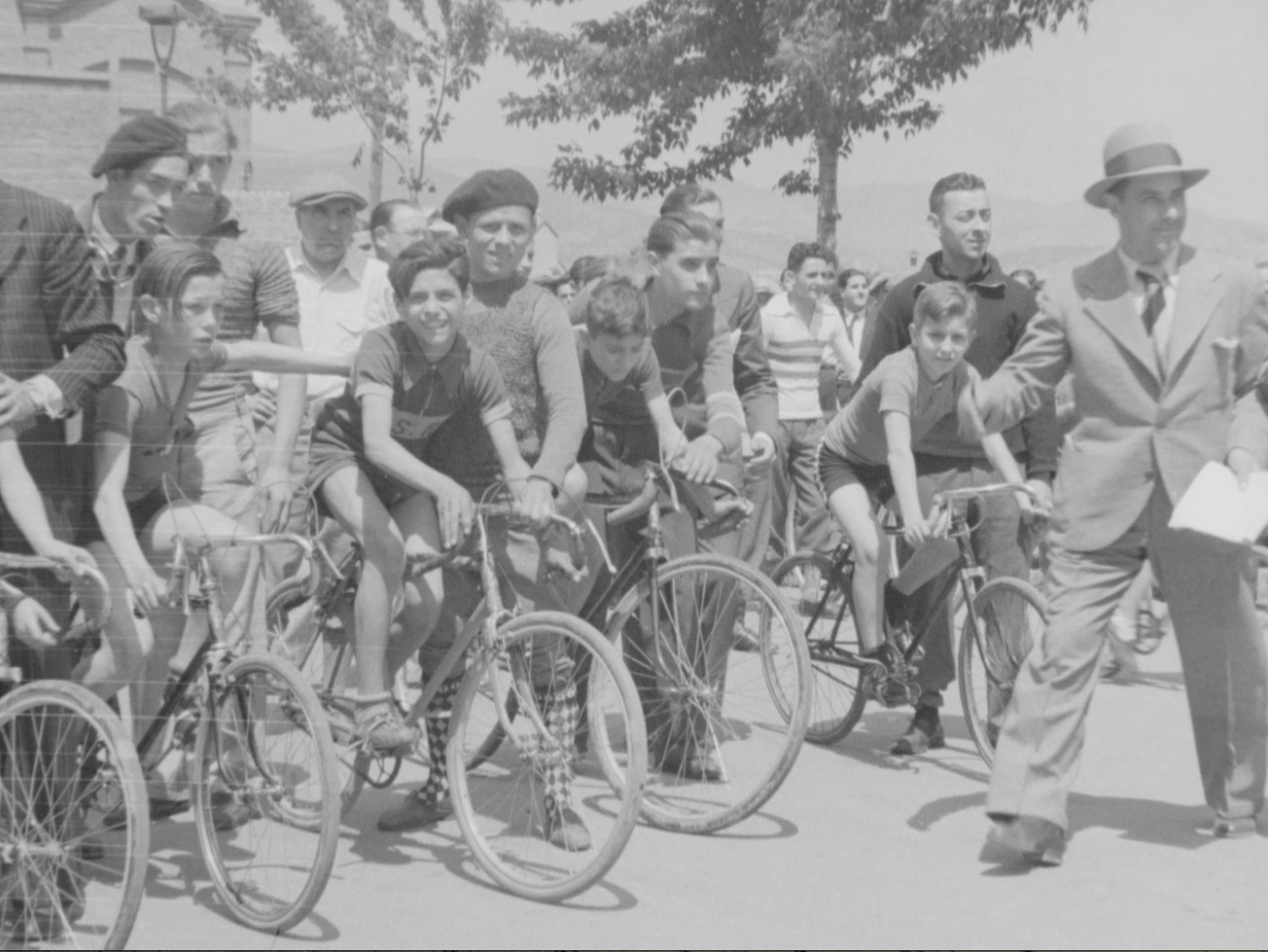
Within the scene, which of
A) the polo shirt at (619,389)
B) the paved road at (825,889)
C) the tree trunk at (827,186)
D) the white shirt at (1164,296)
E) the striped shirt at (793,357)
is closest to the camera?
the paved road at (825,889)

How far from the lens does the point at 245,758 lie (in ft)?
16.5

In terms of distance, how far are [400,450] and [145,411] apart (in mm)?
731

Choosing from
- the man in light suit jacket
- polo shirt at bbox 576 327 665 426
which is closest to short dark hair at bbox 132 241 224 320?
polo shirt at bbox 576 327 665 426

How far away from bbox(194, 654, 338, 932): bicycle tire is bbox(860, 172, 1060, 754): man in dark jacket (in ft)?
9.54

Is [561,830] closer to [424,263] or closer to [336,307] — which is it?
[424,263]

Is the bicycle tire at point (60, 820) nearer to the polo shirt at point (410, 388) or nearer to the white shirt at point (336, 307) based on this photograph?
the polo shirt at point (410, 388)

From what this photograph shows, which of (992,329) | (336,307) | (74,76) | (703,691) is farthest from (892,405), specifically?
(74,76)

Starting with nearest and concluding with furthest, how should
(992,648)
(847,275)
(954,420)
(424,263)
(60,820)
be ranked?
(60,820)
(424,263)
(992,648)
(954,420)
(847,275)

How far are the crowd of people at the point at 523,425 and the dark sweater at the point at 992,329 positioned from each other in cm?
19

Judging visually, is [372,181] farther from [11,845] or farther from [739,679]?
[11,845]

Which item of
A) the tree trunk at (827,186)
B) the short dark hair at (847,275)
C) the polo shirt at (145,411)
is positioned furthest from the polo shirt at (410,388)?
the tree trunk at (827,186)

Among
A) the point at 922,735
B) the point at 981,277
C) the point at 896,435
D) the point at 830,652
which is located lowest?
the point at 922,735

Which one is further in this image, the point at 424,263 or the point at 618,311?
the point at 618,311

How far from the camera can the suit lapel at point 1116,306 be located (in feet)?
18.9
